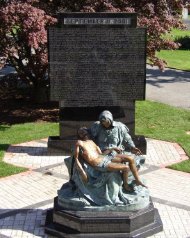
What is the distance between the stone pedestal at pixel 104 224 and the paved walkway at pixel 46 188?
11.3 inches

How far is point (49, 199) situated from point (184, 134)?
602 cm

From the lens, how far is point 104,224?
8562 mm

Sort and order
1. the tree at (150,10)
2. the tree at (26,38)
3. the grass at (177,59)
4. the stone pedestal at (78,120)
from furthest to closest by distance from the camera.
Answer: the grass at (177,59), the tree at (150,10), the tree at (26,38), the stone pedestal at (78,120)

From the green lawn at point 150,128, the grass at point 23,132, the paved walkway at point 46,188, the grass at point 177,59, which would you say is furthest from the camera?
the grass at point 177,59

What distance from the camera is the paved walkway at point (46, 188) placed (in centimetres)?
923

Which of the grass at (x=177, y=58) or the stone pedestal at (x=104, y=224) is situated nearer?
the stone pedestal at (x=104, y=224)

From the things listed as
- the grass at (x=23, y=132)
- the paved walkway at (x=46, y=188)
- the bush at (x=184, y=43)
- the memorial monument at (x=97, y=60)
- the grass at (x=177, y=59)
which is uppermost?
the memorial monument at (x=97, y=60)

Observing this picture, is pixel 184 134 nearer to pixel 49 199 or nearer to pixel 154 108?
pixel 154 108

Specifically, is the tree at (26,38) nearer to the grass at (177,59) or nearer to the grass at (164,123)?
the grass at (164,123)

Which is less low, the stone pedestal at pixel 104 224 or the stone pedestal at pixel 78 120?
the stone pedestal at pixel 78 120

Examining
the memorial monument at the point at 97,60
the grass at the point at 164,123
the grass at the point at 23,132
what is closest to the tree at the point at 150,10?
the grass at the point at 164,123

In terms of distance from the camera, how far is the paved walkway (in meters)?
9.23

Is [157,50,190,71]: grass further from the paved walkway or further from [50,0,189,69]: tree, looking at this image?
the paved walkway

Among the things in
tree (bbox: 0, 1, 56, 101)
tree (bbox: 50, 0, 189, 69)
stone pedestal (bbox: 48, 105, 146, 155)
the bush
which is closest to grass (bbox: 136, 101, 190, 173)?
stone pedestal (bbox: 48, 105, 146, 155)
